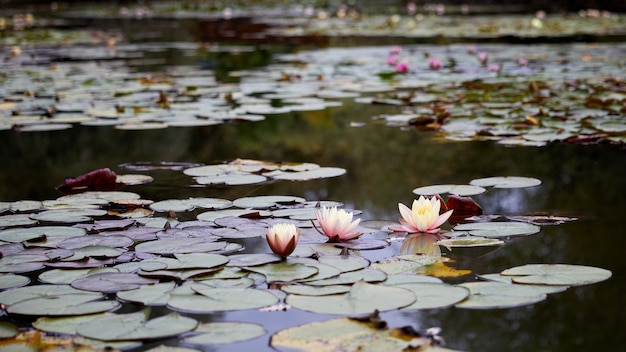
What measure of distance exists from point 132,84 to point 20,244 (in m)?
3.54

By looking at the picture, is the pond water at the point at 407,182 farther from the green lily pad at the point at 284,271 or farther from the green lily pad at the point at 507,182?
the green lily pad at the point at 284,271

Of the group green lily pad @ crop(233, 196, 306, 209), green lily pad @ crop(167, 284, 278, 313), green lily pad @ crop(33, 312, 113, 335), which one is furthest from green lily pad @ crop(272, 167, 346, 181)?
green lily pad @ crop(33, 312, 113, 335)

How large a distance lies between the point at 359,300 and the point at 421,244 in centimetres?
43

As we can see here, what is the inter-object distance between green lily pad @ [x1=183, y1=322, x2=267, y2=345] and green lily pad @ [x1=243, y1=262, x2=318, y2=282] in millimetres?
236

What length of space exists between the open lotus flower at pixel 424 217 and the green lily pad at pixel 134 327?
0.67m

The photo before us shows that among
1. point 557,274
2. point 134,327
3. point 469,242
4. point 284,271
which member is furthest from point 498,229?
point 134,327

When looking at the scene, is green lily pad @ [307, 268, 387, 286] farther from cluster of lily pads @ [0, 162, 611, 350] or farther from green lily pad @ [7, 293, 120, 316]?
green lily pad @ [7, 293, 120, 316]

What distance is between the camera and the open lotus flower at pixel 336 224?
171 cm

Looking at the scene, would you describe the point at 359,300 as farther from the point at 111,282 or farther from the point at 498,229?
the point at 498,229

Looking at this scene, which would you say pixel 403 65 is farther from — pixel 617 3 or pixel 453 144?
pixel 617 3

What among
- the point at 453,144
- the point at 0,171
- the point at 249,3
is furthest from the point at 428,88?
the point at 249,3

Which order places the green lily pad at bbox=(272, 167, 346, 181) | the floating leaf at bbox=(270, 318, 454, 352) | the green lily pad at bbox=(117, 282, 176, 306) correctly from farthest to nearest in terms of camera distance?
1. the green lily pad at bbox=(272, 167, 346, 181)
2. the green lily pad at bbox=(117, 282, 176, 306)
3. the floating leaf at bbox=(270, 318, 454, 352)

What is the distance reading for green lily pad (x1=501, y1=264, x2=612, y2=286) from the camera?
57.5 inches

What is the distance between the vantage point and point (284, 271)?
1.54 metres
